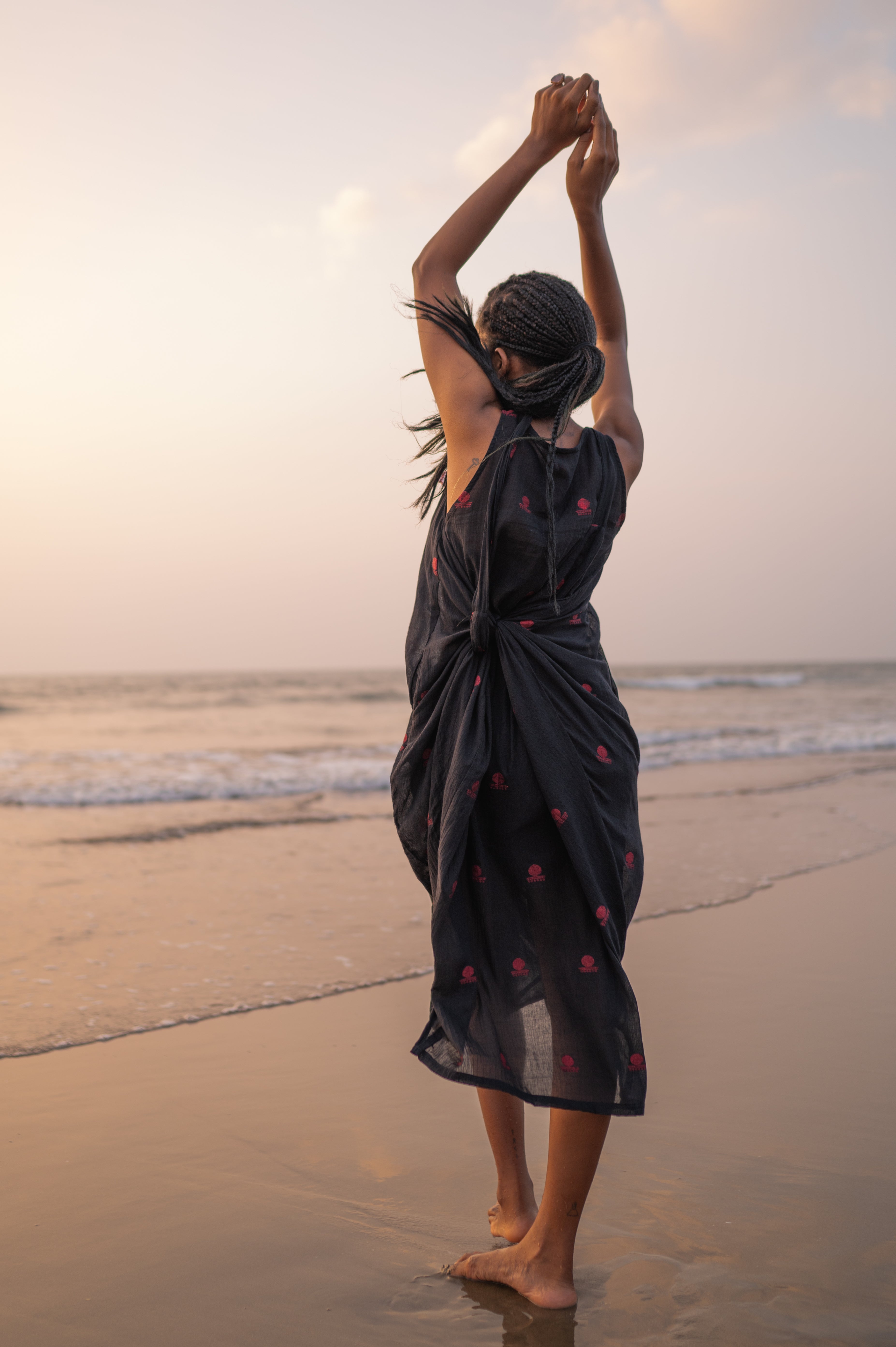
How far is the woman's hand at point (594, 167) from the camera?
5.82 ft

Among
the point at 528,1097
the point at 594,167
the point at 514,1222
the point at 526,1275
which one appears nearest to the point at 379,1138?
the point at 514,1222

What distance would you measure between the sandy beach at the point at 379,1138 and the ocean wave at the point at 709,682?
25720 millimetres

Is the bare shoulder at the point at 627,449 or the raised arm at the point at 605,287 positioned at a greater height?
the raised arm at the point at 605,287

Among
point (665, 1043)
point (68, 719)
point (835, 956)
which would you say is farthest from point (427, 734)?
point (68, 719)

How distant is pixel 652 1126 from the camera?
97.3 inches

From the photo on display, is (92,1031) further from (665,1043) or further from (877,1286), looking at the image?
(877,1286)

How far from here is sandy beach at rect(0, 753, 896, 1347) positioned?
67.5 inches

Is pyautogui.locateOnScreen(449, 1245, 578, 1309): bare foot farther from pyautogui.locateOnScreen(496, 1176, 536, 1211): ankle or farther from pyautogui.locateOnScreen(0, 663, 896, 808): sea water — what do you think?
pyautogui.locateOnScreen(0, 663, 896, 808): sea water

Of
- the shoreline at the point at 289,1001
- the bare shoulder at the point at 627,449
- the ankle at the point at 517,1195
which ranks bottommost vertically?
the shoreline at the point at 289,1001

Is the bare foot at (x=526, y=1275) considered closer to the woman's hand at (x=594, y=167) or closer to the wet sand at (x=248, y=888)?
the wet sand at (x=248, y=888)

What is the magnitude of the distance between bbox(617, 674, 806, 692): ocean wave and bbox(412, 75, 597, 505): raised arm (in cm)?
2801

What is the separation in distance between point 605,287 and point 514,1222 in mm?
1920

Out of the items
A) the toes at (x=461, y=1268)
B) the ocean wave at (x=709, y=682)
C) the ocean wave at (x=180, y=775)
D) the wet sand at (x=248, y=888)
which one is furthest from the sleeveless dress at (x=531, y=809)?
the ocean wave at (x=709, y=682)

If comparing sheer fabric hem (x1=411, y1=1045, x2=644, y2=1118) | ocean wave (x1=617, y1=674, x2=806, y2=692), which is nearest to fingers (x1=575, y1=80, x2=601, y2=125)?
sheer fabric hem (x1=411, y1=1045, x2=644, y2=1118)
